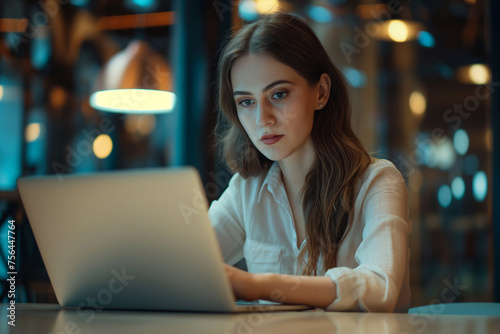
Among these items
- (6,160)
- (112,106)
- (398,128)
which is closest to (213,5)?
(112,106)

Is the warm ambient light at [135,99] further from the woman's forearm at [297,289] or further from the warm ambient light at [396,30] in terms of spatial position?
the woman's forearm at [297,289]

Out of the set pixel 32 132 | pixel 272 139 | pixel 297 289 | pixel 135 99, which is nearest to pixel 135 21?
pixel 32 132

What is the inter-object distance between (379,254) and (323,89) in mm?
663

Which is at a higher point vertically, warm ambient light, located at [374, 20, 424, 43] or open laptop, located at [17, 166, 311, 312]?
warm ambient light, located at [374, 20, 424, 43]

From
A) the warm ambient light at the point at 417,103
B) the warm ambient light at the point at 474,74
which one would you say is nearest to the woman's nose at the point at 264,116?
the warm ambient light at the point at 474,74

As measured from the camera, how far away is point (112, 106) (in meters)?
3.26

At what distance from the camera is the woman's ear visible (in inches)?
Answer: 69.5

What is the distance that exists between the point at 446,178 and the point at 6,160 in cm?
339

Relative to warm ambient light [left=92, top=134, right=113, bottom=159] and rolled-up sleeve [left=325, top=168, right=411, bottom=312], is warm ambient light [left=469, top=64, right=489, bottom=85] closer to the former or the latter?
rolled-up sleeve [left=325, top=168, right=411, bottom=312]

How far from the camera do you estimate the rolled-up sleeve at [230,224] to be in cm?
185

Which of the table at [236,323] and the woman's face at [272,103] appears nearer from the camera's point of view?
the table at [236,323]

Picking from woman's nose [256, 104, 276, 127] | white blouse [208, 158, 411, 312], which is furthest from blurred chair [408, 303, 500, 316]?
woman's nose [256, 104, 276, 127]

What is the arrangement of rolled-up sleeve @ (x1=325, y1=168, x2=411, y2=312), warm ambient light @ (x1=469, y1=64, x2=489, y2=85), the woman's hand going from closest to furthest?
the woman's hand → rolled-up sleeve @ (x1=325, y1=168, x2=411, y2=312) → warm ambient light @ (x1=469, y1=64, x2=489, y2=85)

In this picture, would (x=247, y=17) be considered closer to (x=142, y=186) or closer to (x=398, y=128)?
(x=398, y=128)
